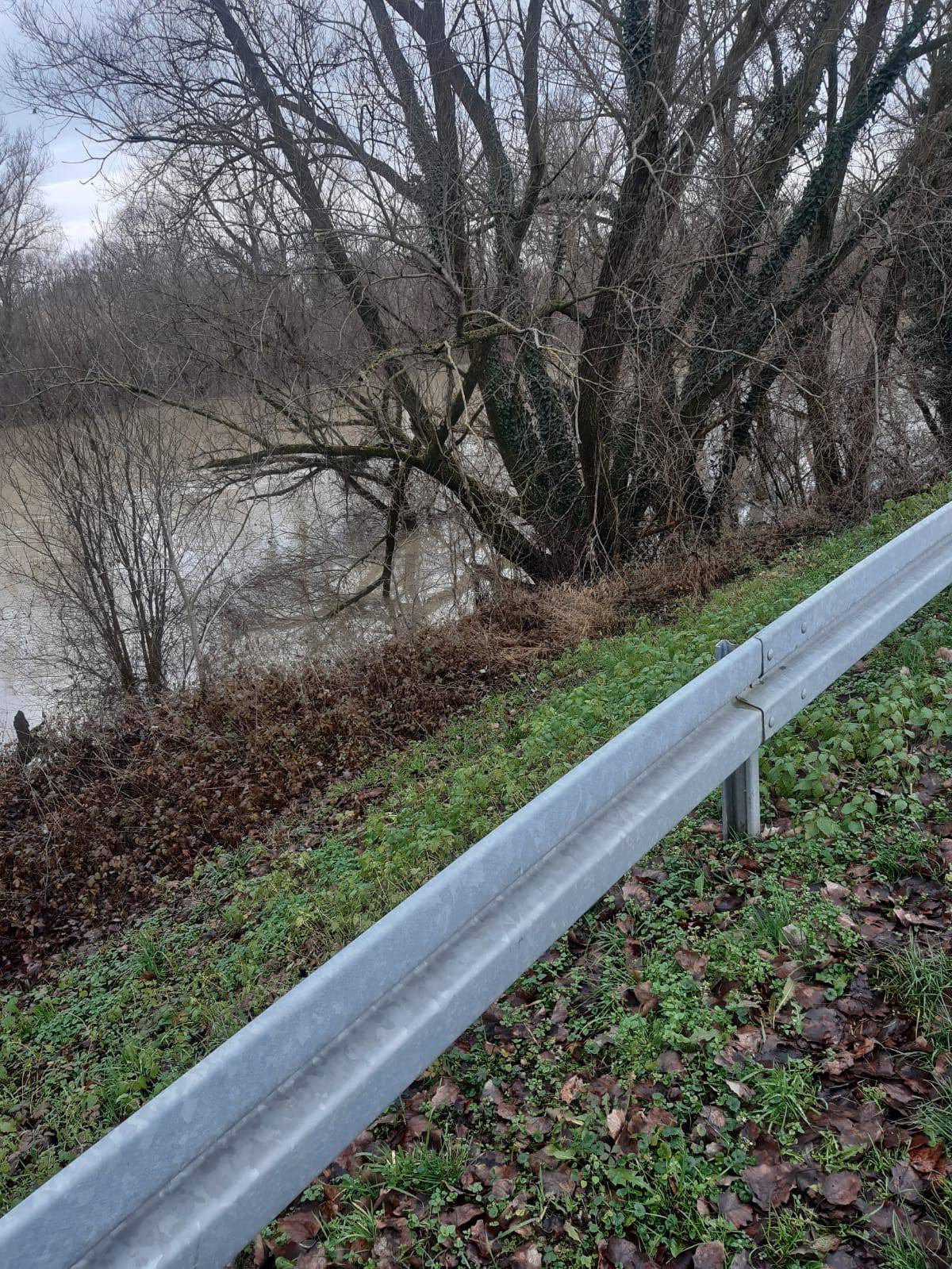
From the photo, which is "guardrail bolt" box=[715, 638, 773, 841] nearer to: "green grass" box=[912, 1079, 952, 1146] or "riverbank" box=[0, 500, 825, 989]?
"green grass" box=[912, 1079, 952, 1146]

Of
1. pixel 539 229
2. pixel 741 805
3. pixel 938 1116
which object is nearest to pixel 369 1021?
pixel 938 1116

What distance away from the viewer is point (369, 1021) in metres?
1.87

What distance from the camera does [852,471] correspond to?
47.5 feet

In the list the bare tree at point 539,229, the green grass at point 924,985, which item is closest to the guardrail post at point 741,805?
the green grass at point 924,985

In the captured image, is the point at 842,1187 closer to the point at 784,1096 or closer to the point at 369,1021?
the point at 784,1096

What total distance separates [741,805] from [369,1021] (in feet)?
6.16

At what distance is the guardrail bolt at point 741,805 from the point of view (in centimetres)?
326

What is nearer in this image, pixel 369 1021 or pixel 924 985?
pixel 369 1021

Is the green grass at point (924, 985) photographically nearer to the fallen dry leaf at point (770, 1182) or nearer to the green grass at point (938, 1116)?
the green grass at point (938, 1116)

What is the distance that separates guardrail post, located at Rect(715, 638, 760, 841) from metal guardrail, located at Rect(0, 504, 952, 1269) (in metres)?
0.23

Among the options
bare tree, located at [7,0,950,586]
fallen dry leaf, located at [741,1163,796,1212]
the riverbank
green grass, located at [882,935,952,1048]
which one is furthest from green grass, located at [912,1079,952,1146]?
bare tree, located at [7,0,950,586]

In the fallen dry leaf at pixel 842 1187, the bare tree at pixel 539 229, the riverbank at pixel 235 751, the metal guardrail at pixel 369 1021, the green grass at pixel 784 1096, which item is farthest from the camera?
the bare tree at pixel 539 229

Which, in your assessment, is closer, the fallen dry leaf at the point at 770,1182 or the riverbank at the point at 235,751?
the fallen dry leaf at the point at 770,1182

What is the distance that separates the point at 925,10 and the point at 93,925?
15.1m
